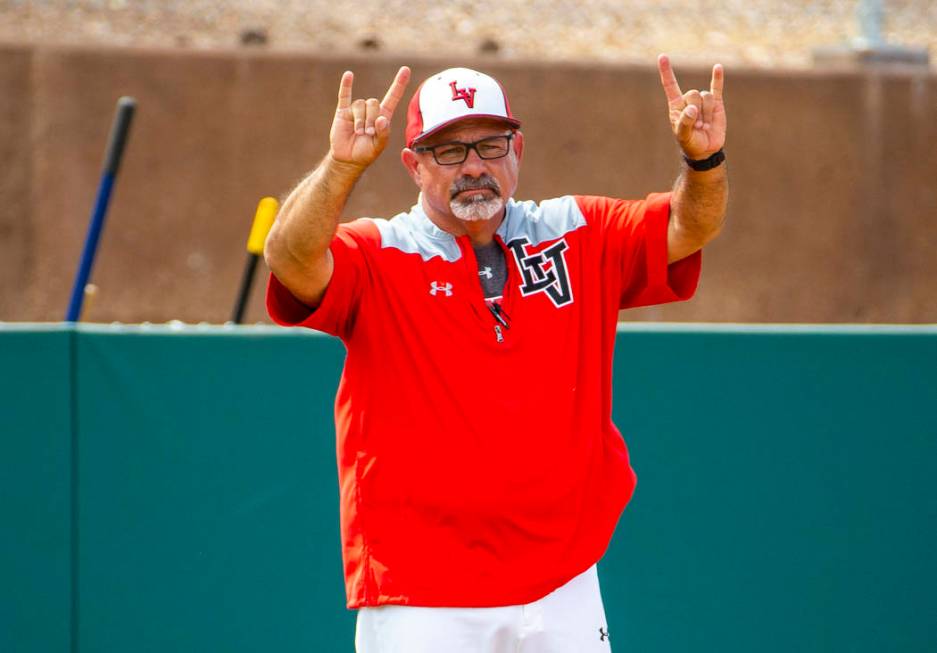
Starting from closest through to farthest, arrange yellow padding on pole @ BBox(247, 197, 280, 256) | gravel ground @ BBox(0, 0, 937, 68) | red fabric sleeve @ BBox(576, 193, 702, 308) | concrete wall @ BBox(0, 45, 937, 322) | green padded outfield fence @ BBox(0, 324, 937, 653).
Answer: red fabric sleeve @ BBox(576, 193, 702, 308) → green padded outfield fence @ BBox(0, 324, 937, 653) → yellow padding on pole @ BBox(247, 197, 280, 256) → concrete wall @ BBox(0, 45, 937, 322) → gravel ground @ BBox(0, 0, 937, 68)

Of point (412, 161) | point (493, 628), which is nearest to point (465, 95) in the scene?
point (412, 161)

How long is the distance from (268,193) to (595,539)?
5620 mm

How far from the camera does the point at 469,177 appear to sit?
10.5 feet

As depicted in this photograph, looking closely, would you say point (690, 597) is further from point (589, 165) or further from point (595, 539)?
point (589, 165)

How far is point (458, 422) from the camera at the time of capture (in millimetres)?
3160

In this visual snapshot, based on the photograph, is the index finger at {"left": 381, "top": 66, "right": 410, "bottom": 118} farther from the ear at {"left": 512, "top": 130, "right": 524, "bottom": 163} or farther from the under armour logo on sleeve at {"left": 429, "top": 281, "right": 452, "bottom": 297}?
the under armour logo on sleeve at {"left": 429, "top": 281, "right": 452, "bottom": 297}

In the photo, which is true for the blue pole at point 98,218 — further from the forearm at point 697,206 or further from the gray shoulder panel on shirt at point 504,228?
the forearm at point 697,206

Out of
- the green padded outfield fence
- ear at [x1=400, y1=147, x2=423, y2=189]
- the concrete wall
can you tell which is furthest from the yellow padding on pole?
the concrete wall

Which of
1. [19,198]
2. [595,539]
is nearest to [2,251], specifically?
[19,198]

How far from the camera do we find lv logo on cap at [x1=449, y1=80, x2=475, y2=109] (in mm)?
3209

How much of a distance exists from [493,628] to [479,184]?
1.11 meters

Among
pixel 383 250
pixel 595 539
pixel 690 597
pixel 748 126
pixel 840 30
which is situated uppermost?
pixel 840 30

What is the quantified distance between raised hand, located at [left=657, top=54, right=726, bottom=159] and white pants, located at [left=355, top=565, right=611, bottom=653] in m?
1.15

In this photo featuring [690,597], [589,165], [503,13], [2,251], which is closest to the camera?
[690,597]
